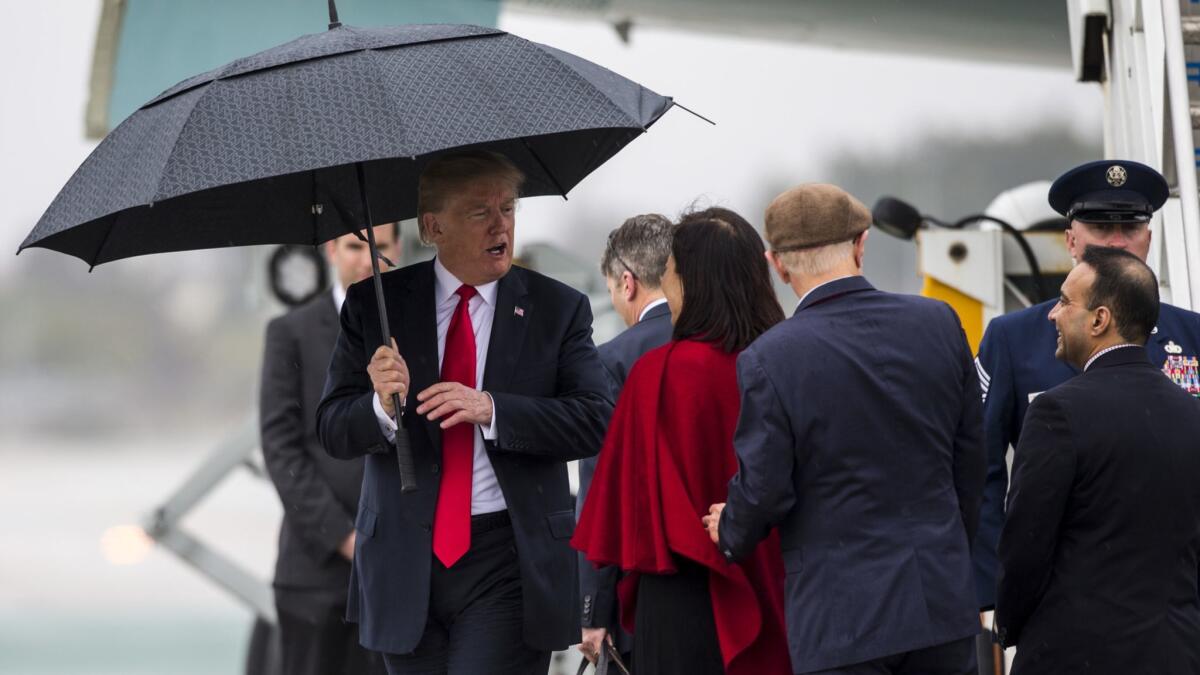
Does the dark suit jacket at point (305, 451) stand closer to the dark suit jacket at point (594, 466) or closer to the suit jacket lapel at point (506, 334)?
the dark suit jacket at point (594, 466)

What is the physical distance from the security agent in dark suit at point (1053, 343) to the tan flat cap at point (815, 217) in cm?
72

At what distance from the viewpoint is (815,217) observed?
2.68m

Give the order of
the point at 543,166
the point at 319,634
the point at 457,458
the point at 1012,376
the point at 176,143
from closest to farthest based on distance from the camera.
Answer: the point at 176,143
the point at 457,458
the point at 543,166
the point at 1012,376
the point at 319,634

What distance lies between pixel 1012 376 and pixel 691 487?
870 millimetres

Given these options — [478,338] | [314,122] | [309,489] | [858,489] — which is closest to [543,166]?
[478,338]

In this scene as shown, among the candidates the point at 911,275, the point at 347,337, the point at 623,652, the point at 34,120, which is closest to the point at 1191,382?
the point at 623,652

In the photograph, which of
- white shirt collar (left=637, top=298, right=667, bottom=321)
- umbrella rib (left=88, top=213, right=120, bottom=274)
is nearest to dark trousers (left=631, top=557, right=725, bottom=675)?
white shirt collar (left=637, top=298, right=667, bottom=321)

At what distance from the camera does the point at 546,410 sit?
283cm

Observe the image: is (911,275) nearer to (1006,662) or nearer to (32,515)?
(1006,662)

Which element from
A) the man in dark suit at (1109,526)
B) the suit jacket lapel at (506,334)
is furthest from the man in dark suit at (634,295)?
the man in dark suit at (1109,526)

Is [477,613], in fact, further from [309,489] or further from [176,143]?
[309,489]

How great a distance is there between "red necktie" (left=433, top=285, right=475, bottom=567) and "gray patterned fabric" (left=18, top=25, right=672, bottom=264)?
0.99 ft

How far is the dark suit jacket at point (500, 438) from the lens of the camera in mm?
2795

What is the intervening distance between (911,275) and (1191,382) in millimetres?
2727
